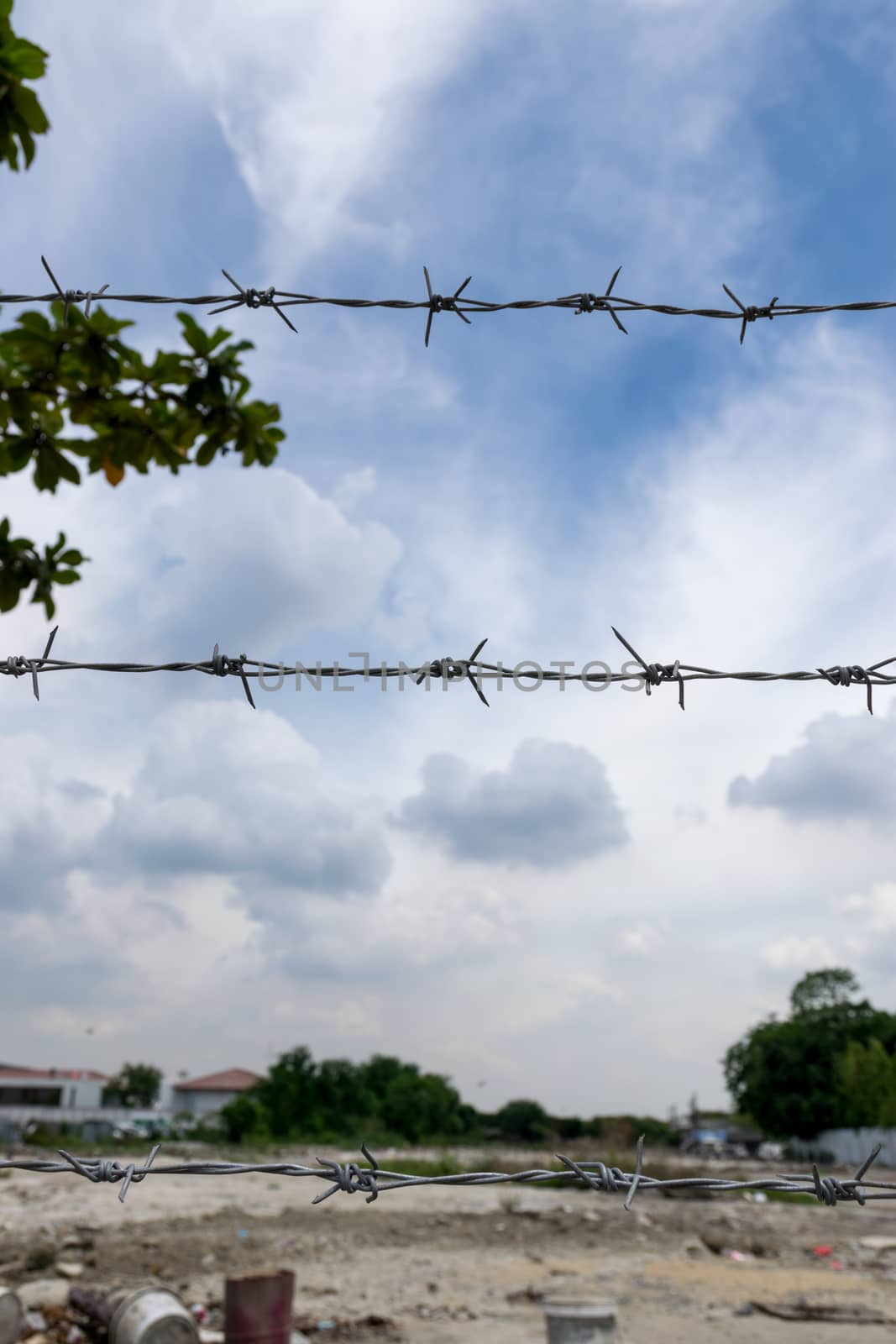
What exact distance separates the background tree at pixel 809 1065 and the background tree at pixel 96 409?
32.0 meters

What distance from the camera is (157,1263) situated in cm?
934

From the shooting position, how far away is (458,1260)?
11133mm

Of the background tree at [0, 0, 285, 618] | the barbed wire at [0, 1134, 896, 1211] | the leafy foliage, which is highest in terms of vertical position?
the leafy foliage

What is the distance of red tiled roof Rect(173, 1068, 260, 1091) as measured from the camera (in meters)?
52.6

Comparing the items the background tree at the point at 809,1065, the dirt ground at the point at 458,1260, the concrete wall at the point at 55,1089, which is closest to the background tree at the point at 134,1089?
the concrete wall at the point at 55,1089

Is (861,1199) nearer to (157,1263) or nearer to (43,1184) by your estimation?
(157,1263)

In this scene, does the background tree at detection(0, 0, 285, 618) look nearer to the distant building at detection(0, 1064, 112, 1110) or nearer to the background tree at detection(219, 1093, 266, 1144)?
the background tree at detection(219, 1093, 266, 1144)

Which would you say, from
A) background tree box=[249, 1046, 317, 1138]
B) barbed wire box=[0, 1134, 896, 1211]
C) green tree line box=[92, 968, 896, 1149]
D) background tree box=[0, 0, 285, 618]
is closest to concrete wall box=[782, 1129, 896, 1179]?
green tree line box=[92, 968, 896, 1149]

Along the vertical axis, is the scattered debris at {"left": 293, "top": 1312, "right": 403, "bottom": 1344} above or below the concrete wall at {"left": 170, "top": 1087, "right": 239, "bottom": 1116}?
below

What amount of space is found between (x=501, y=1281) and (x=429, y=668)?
10036 mm

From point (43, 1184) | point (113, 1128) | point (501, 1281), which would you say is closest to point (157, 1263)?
point (501, 1281)

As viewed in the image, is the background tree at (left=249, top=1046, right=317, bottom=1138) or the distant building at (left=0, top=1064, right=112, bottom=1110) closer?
the background tree at (left=249, top=1046, right=317, bottom=1138)

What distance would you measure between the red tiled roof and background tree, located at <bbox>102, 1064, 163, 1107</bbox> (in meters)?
5.97

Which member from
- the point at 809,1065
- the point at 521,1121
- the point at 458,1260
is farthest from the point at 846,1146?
the point at 458,1260
